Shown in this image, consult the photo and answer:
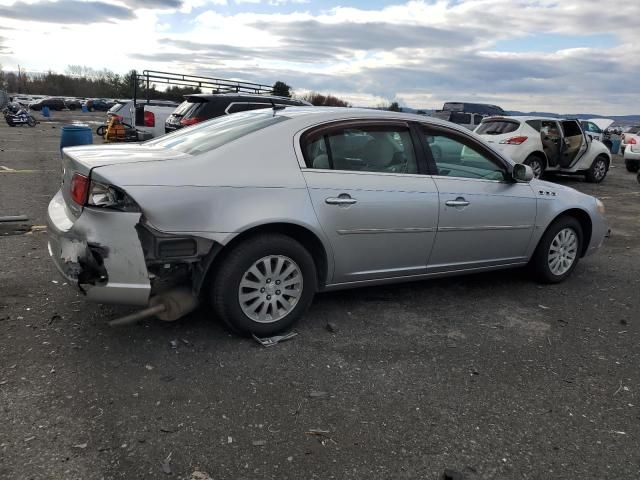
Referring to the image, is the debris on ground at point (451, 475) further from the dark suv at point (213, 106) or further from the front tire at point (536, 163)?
the front tire at point (536, 163)

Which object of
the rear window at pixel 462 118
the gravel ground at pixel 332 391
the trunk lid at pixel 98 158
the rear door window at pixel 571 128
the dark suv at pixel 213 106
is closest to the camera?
the gravel ground at pixel 332 391

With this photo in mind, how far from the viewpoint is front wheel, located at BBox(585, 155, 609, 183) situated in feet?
46.6

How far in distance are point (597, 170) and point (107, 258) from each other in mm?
14127

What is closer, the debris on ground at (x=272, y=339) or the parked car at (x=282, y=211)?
the parked car at (x=282, y=211)

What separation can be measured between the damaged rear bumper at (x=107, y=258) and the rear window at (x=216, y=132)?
798mm

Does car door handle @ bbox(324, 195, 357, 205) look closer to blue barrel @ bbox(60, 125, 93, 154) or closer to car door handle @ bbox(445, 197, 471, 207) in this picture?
car door handle @ bbox(445, 197, 471, 207)

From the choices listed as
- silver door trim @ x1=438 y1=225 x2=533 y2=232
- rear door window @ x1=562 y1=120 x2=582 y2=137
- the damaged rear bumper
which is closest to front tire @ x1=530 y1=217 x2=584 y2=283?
silver door trim @ x1=438 y1=225 x2=533 y2=232

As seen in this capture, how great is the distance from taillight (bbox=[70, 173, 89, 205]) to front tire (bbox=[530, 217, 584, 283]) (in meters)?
3.95

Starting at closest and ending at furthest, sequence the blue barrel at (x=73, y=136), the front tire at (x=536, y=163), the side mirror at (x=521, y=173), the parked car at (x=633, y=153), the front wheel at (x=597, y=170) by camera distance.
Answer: the side mirror at (x=521, y=173) < the blue barrel at (x=73, y=136) < the front tire at (x=536, y=163) < the front wheel at (x=597, y=170) < the parked car at (x=633, y=153)

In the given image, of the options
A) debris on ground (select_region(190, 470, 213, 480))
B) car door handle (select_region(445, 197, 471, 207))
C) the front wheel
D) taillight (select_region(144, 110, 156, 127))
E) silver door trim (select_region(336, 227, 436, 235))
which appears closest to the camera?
debris on ground (select_region(190, 470, 213, 480))

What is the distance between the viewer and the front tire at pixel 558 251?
5.16 metres

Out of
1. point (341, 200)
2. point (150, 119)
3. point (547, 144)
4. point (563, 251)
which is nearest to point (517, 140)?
point (547, 144)

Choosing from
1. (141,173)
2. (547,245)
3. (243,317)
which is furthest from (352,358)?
(547,245)

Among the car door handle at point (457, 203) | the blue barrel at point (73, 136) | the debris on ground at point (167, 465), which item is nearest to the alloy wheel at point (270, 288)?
the debris on ground at point (167, 465)
